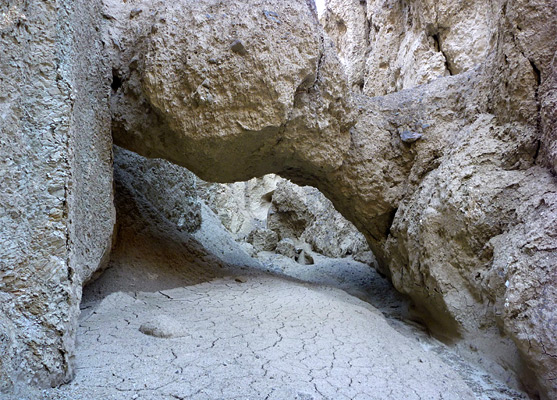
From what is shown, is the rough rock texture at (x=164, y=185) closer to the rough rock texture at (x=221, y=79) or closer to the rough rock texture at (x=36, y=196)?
the rough rock texture at (x=221, y=79)

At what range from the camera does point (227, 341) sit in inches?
81.4

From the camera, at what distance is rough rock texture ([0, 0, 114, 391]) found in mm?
1380

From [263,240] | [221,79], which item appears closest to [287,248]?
[263,240]

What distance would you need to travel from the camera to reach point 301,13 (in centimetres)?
286

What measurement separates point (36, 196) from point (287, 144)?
2044 mm

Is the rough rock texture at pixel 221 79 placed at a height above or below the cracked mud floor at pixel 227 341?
above

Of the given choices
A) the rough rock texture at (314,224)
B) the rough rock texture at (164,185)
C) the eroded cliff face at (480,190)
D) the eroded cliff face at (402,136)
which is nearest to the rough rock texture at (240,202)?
the rough rock texture at (314,224)

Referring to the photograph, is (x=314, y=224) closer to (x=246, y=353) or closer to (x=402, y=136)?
(x=402, y=136)

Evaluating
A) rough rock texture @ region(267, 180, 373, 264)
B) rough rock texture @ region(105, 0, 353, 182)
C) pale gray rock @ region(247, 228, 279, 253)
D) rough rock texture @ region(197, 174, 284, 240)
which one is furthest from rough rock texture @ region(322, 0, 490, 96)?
rough rock texture @ region(197, 174, 284, 240)

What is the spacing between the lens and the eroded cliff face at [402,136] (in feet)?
7.29

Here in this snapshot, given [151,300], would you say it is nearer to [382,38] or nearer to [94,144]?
[94,144]

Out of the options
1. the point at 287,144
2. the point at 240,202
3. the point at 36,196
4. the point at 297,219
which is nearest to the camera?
the point at 36,196

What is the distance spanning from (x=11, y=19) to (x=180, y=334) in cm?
166

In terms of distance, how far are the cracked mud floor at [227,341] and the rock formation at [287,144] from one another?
0.85 feet
